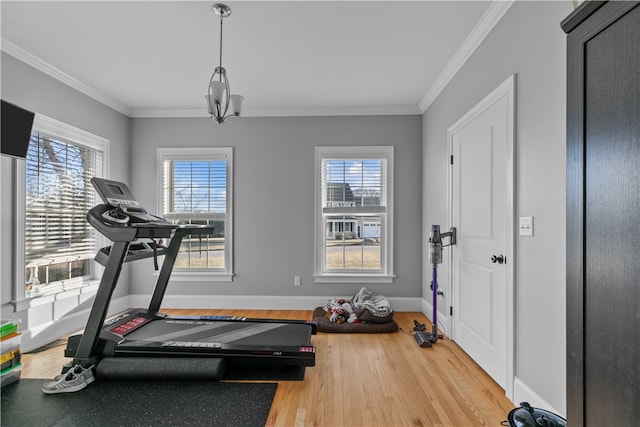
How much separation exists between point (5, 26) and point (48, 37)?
252 mm

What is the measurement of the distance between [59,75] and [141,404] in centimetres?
320

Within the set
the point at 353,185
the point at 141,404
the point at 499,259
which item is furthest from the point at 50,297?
the point at 499,259

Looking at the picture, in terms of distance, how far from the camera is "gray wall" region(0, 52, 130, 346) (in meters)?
2.64

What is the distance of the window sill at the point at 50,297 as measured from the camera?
2.77m

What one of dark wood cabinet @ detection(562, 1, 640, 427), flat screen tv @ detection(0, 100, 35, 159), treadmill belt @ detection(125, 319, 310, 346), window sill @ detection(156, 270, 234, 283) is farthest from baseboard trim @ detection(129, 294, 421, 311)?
dark wood cabinet @ detection(562, 1, 640, 427)

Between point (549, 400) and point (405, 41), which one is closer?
point (549, 400)

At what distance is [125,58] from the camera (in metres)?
2.90

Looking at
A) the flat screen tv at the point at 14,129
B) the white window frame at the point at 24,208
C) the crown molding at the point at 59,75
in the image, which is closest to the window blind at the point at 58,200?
the white window frame at the point at 24,208

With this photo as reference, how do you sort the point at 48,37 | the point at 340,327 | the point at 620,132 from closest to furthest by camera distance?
the point at 620,132 → the point at 48,37 → the point at 340,327

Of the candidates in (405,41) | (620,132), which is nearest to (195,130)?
(405,41)

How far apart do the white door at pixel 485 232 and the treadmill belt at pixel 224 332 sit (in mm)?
1412

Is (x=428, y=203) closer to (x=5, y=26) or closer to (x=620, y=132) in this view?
(x=620, y=132)

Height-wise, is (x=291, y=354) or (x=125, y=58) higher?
(x=125, y=58)

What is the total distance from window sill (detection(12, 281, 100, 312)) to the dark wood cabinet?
3.84 m
